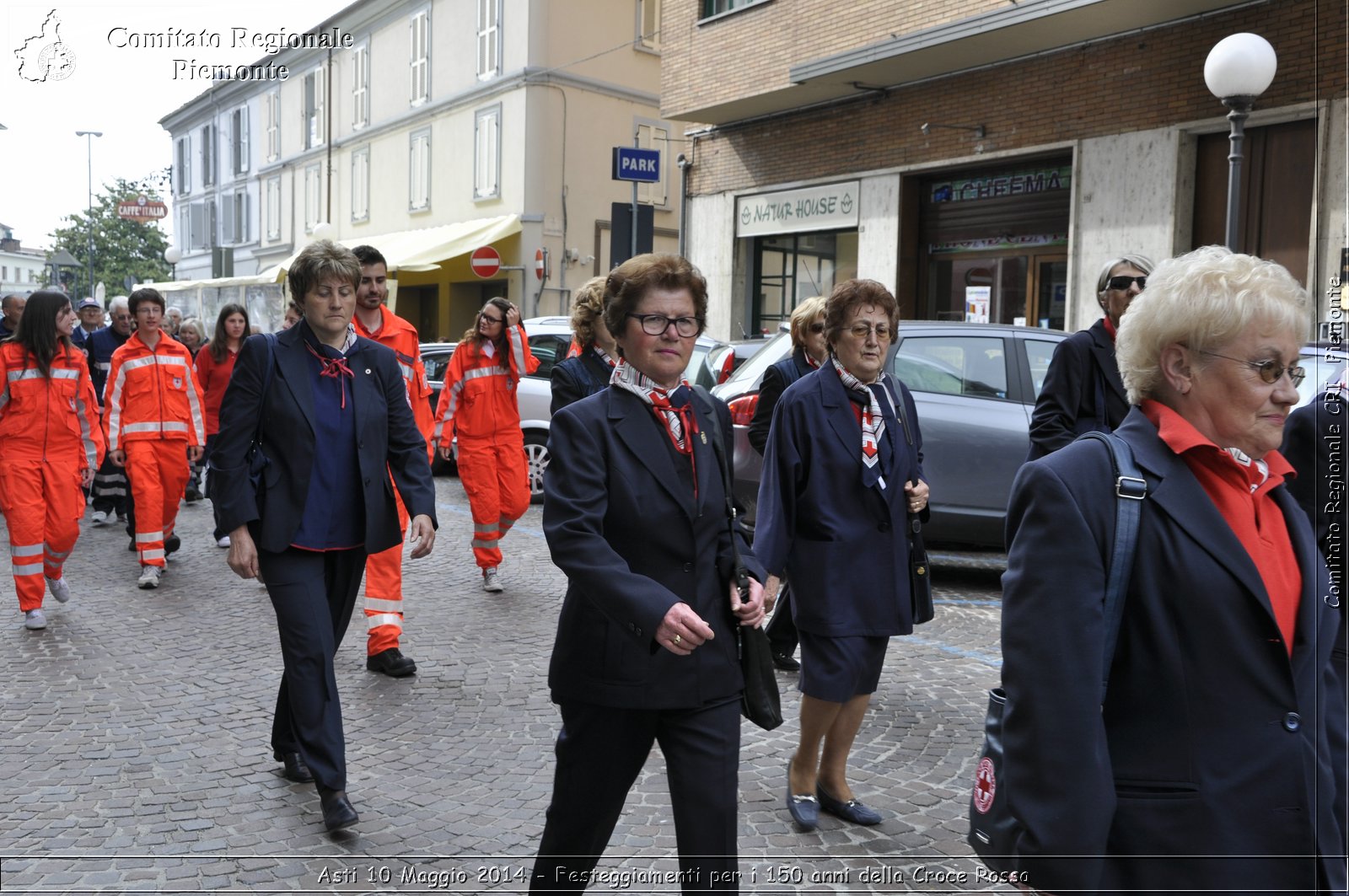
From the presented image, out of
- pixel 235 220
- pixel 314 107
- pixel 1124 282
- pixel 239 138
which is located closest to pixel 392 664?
pixel 1124 282

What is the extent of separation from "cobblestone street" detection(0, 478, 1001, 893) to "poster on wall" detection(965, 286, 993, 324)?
30.2 ft

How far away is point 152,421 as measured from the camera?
344 inches

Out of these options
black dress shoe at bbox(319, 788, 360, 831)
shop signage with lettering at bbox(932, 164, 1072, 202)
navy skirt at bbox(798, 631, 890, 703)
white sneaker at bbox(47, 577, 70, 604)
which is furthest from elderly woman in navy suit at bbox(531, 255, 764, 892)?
shop signage with lettering at bbox(932, 164, 1072, 202)

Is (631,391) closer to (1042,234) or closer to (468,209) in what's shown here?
(1042,234)

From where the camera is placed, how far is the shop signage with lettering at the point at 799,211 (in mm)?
17797

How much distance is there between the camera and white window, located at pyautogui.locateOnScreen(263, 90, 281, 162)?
4197 centimetres

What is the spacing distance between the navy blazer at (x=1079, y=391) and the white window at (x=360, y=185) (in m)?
33.3

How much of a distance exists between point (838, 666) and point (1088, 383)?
4.86 ft

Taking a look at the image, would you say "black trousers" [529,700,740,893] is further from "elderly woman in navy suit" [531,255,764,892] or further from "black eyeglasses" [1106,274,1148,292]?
"black eyeglasses" [1106,274,1148,292]

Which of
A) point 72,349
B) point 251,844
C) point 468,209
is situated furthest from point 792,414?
point 468,209

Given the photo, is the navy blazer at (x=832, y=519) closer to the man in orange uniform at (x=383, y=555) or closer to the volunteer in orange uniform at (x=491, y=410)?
the man in orange uniform at (x=383, y=555)

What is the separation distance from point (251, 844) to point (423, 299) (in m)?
30.4

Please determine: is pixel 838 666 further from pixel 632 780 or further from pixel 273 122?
pixel 273 122

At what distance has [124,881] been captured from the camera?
371cm
